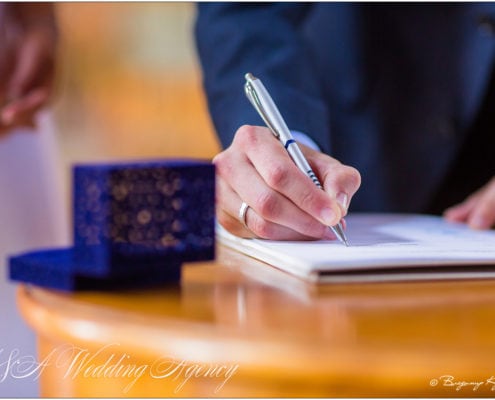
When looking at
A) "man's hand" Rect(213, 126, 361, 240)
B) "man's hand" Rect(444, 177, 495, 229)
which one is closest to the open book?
"man's hand" Rect(213, 126, 361, 240)

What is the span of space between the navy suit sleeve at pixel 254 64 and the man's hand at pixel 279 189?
0.26 feet

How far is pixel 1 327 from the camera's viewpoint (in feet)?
3.71

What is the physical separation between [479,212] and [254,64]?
291 millimetres

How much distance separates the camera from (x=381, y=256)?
52 cm

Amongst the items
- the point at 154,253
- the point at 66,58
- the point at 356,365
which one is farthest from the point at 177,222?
the point at 66,58

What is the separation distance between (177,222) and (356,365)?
0.17 m

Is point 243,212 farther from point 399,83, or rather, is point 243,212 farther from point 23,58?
point 23,58

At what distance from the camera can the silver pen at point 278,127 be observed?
612 millimetres

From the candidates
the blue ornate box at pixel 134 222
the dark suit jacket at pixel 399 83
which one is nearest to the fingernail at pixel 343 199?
the blue ornate box at pixel 134 222

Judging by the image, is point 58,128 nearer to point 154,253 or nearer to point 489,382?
point 154,253

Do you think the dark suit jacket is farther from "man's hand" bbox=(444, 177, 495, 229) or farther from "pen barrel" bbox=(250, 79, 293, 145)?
"pen barrel" bbox=(250, 79, 293, 145)

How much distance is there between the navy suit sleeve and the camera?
795 mm

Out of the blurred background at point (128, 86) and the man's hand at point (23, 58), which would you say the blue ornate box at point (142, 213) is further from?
the blurred background at point (128, 86)

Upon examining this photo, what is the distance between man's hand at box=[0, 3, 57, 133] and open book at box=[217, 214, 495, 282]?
0.61m
